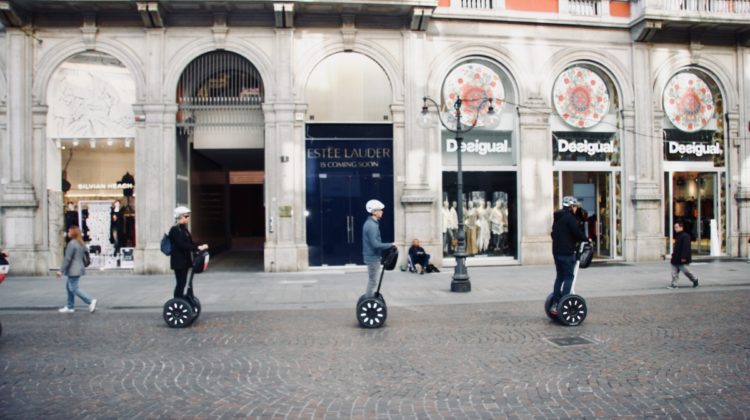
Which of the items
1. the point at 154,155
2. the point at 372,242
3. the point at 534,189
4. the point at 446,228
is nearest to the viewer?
the point at 372,242

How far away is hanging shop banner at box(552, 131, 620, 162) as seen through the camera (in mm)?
18531

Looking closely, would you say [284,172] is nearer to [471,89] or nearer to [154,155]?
[154,155]

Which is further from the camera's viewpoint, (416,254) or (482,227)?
(482,227)

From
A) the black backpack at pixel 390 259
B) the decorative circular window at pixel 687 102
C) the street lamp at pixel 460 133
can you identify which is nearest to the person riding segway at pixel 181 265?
the black backpack at pixel 390 259

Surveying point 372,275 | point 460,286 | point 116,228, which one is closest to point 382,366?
point 372,275

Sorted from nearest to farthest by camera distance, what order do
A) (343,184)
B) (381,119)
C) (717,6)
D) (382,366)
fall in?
(382,366) < (343,184) < (381,119) < (717,6)

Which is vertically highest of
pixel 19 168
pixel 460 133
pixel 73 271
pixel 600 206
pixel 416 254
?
pixel 460 133

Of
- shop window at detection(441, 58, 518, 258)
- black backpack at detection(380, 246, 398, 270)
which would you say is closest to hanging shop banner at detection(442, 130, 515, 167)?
shop window at detection(441, 58, 518, 258)

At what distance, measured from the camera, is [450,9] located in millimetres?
17469

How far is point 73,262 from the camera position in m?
10.7

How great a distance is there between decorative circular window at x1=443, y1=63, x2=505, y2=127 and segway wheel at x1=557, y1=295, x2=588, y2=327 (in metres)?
10.0

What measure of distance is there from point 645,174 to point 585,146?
85.6 inches

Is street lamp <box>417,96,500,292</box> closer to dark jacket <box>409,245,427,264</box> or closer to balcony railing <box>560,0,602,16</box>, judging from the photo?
dark jacket <box>409,245,427,264</box>

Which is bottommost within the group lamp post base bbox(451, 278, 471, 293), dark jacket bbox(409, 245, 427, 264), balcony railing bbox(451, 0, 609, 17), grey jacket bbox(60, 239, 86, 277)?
lamp post base bbox(451, 278, 471, 293)
